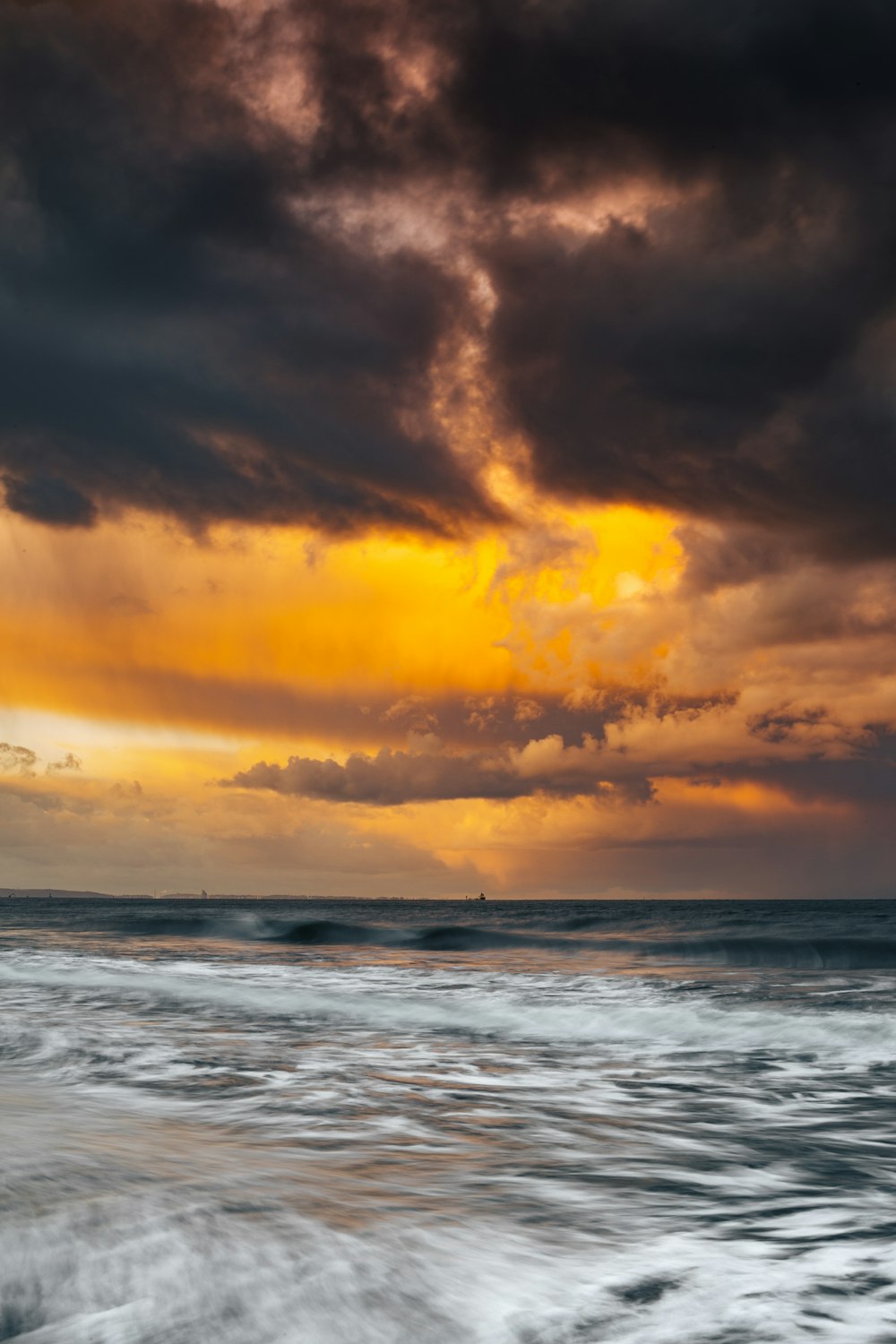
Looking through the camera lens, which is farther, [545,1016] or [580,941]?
[580,941]

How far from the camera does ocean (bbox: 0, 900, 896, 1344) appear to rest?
3.69 meters

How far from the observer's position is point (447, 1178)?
552 centimetres

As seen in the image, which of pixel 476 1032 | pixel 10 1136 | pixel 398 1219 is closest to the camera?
pixel 398 1219

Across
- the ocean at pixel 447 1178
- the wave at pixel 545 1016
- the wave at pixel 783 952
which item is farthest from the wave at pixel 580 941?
the ocean at pixel 447 1178

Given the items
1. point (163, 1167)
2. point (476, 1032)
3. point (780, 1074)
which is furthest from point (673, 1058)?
point (163, 1167)

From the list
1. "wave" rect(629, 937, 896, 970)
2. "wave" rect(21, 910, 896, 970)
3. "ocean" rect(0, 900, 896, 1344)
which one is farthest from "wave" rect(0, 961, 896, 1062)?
"wave" rect(21, 910, 896, 970)

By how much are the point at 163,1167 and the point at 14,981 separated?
1764 cm

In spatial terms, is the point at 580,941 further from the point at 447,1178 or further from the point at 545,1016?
the point at 447,1178

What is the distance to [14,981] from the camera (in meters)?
20.9

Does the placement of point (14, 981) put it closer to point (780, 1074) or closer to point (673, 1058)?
point (673, 1058)

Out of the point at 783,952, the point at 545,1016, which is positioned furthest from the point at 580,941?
the point at 545,1016

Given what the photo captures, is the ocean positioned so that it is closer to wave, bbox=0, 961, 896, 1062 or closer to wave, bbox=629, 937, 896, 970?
wave, bbox=0, 961, 896, 1062

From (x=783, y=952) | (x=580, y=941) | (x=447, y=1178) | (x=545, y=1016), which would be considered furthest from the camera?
(x=580, y=941)

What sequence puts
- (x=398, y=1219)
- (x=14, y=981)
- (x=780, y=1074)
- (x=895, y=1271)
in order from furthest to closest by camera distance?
(x=14, y=981), (x=780, y=1074), (x=398, y=1219), (x=895, y=1271)
